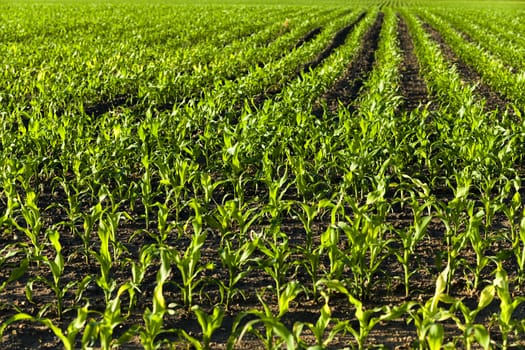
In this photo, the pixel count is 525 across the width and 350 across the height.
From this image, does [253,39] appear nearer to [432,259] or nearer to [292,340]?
[432,259]

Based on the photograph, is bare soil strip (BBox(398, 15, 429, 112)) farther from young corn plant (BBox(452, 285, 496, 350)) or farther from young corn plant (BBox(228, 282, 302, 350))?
young corn plant (BBox(228, 282, 302, 350))

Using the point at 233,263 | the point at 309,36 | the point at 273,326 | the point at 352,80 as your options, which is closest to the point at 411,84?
the point at 352,80

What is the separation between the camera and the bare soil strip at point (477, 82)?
10.5m

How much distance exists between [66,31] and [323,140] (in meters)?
18.3

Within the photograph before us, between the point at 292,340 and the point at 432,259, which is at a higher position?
the point at 292,340

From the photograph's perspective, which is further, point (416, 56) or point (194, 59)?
point (416, 56)

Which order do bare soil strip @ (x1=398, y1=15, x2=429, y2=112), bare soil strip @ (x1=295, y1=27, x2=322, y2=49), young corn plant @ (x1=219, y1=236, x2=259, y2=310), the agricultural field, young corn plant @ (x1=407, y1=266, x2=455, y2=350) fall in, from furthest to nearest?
1. bare soil strip @ (x1=295, y1=27, x2=322, y2=49)
2. bare soil strip @ (x1=398, y1=15, x2=429, y2=112)
3. young corn plant @ (x1=219, y1=236, x2=259, y2=310)
4. the agricultural field
5. young corn plant @ (x1=407, y1=266, x2=455, y2=350)

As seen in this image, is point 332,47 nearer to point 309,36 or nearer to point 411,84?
point 309,36

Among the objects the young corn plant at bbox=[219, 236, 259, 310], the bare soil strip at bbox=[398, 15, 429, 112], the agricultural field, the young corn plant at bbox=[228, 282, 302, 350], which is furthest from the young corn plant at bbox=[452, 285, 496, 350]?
the bare soil strip at bbox=[398, 15, 429, 112]

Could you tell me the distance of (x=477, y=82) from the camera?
12.5m

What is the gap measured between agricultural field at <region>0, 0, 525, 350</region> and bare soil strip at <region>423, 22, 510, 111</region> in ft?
0.35

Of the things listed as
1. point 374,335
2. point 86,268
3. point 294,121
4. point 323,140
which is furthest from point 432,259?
point 294,121

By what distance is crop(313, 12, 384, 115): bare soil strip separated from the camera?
34.4 feet

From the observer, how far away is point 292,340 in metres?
2.62
